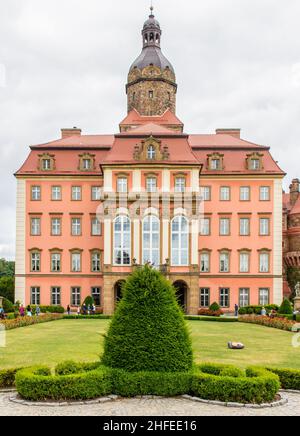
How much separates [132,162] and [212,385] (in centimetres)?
3259

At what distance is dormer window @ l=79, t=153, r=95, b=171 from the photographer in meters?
48.2

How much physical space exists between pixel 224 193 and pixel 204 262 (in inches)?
250

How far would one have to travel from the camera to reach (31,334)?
26.9 m

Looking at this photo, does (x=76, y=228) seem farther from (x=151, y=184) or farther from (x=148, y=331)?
(x=148, y=331)

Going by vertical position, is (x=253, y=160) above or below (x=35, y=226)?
above

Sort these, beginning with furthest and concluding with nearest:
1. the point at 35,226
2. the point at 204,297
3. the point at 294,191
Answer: the point at 294,191 → the point at 35,226 → the point at 204,297

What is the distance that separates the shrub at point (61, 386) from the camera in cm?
1248

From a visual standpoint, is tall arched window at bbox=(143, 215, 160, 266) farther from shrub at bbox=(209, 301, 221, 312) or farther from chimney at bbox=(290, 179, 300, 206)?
chimney at bbox=(290, 179, 300, 206)

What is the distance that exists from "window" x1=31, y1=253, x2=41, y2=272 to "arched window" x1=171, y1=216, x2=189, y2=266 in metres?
12.2

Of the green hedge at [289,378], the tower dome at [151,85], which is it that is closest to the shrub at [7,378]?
the green hedge at [289,378]

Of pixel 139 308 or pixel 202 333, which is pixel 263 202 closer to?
pixel 202 333

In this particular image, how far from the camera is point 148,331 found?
13.3 m

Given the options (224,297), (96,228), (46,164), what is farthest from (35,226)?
(224,297)

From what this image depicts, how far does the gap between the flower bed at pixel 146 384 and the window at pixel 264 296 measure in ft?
111
